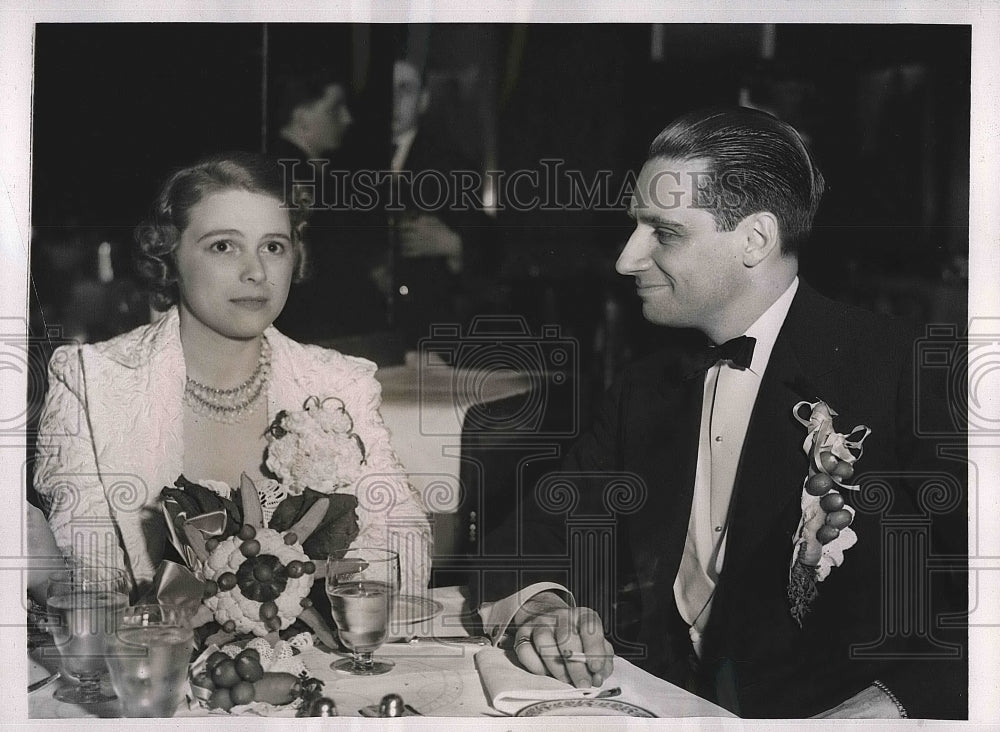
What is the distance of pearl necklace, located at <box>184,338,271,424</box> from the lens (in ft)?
5.88

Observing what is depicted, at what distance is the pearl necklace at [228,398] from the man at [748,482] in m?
0.58

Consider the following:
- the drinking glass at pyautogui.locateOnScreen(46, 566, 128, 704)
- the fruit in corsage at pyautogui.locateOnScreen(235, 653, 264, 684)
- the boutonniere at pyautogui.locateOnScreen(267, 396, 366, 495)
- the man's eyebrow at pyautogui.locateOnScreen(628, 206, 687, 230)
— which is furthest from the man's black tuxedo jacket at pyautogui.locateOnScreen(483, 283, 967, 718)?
the drinking glass at pyautogui.locateOnScreen(46, 566, 128, 704)

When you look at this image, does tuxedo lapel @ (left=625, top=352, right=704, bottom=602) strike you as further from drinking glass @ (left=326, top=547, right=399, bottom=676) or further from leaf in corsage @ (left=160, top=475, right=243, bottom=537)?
leaf in corsage @ (left=160, top=475, right=243, bottom=537)

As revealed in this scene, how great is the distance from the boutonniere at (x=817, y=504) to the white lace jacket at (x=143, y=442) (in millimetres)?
710

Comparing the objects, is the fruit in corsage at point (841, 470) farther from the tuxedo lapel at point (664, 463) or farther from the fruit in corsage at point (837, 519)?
the tuxedo lapel at point (664, 463)

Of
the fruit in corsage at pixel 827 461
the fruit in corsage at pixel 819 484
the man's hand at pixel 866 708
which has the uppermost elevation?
the fruit in corsage at pixel 827 461

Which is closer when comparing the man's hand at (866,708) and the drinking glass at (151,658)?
the drinking glass at (151,658)

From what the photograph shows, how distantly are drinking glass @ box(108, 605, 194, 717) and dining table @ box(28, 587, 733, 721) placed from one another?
0.16 ft

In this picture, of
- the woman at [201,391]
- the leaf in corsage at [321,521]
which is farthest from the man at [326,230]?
the leaf in corsage at [321,521]

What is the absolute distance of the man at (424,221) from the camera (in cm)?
177

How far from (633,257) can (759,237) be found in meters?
0.24

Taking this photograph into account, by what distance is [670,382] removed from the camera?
1.78m

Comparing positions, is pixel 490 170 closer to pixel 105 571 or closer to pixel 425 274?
pixel 425 274

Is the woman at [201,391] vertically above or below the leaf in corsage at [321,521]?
above
